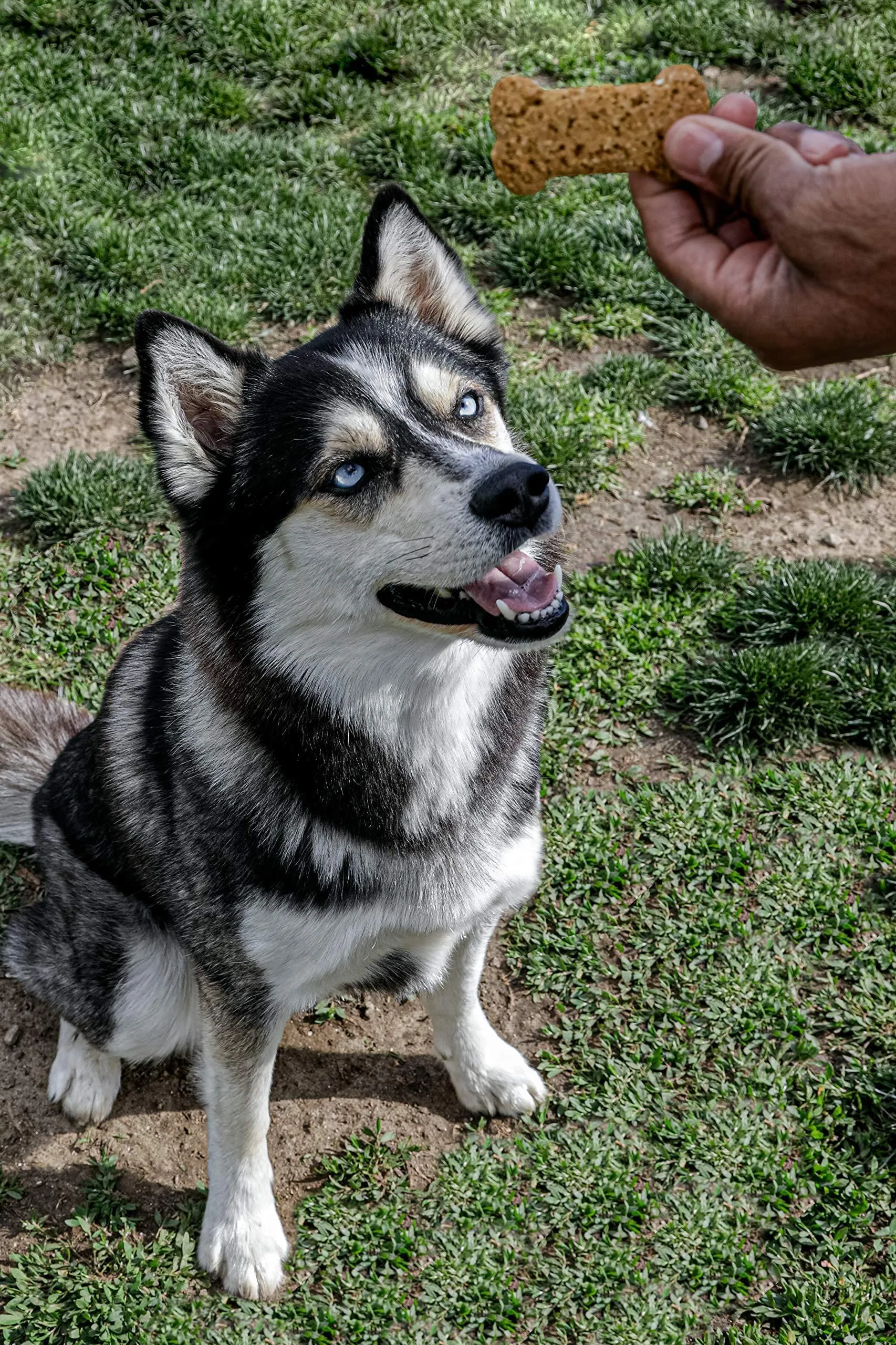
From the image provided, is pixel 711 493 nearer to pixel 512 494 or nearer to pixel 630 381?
pixel 630 381

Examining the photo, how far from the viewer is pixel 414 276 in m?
3.01

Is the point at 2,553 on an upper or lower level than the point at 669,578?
lower

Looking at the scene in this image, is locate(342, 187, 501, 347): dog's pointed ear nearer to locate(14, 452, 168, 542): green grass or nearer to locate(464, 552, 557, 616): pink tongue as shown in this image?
locate(464, 552, 557, 616): pink tongue

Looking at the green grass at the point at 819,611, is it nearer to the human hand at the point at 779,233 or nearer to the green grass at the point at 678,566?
the green grass at the point at 678,566

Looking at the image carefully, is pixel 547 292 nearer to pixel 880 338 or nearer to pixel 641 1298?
pixel 880 338

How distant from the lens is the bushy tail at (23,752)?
368cm

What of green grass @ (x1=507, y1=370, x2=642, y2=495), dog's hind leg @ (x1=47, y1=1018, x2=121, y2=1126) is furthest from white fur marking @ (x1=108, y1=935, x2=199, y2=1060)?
green grass @ (x1=507, y1=370, x2=642, y2=495)

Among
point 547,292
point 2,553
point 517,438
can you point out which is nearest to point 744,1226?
point 517,438

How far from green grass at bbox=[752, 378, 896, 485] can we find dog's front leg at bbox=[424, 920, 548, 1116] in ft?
9.57

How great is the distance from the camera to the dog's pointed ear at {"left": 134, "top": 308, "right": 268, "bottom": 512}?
2.52m

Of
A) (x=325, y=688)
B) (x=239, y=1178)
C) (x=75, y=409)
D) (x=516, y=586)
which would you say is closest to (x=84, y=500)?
(x=75, y=409)

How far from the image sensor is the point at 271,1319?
10.2 feet

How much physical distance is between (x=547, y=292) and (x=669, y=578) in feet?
6.43

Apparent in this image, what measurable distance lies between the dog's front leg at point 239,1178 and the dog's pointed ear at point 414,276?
1851mm
